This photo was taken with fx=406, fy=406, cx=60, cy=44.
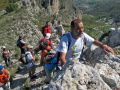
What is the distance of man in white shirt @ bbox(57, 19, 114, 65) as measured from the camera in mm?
9427

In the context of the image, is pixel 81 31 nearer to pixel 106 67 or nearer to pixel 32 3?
pixel 106 67

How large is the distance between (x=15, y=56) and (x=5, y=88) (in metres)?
17.4

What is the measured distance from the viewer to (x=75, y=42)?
10148 millimetres

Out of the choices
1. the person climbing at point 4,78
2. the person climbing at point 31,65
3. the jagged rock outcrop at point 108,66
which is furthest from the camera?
the person climbing at point 31,65

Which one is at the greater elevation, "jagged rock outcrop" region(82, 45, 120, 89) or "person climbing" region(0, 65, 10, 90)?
"jagged rock outcrop" region(82, 45, 120, 89)

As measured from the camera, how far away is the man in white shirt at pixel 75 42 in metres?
9.43

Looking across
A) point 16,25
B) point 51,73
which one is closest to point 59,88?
point 51,73

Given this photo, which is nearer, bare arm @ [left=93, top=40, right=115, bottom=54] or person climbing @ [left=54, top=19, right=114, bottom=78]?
person climbing @ [left=54, top=19, right=114, bottom=78]

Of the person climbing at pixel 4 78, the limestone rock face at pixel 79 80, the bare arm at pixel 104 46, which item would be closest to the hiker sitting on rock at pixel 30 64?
the person climbing at pixel 4 78

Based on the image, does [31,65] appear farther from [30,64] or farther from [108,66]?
[108,66]

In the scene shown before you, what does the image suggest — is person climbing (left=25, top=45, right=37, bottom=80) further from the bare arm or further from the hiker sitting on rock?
the bare arm

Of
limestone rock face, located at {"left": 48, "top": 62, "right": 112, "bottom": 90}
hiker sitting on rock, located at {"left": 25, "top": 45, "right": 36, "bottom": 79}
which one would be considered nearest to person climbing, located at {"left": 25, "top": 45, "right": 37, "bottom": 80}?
hiker sitting on rock, located at {"left": 25, "top": 45, "right": 36, "bottom": 79}

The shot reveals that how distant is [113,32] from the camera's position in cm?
1952

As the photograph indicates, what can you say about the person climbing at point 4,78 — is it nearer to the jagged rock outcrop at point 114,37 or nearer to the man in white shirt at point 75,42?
the man in white shirt at point 75,42
